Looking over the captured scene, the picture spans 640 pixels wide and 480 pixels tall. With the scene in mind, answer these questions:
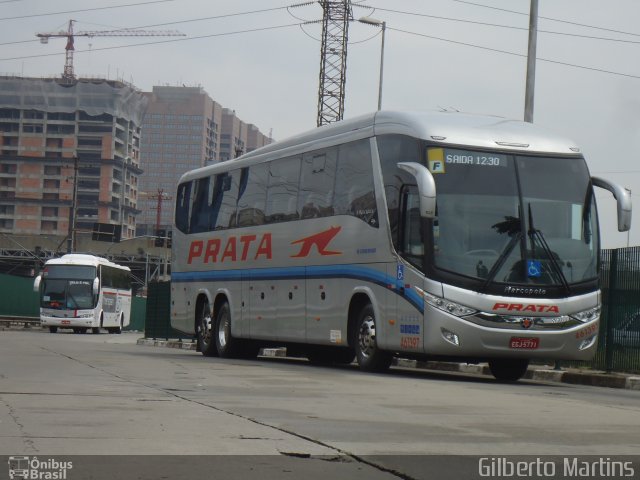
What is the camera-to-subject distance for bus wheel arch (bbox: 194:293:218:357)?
25.3 m

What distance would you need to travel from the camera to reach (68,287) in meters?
57.1

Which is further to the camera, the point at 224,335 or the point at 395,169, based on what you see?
the point at 224,335

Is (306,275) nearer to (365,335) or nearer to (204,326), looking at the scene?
(365,335)

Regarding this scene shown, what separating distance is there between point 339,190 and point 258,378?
180 inches

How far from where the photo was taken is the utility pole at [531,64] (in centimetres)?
2661

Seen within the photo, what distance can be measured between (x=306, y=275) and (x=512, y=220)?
4.85 meters

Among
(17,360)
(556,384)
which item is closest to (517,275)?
(556,384)

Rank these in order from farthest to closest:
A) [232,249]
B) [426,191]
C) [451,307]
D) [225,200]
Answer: [225,200] → [232,249] → [451,307] → [426,191]

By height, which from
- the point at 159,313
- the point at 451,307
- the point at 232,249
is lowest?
the point at 159,313

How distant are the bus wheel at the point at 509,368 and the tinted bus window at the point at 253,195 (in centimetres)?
574

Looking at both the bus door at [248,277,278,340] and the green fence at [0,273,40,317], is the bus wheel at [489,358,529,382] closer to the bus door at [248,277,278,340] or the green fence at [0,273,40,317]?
the bus door at [248,277,278,340]

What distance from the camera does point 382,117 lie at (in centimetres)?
1864

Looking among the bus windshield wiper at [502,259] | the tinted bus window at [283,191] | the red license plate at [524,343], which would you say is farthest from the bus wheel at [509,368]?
the tinted bus window at [283,191]

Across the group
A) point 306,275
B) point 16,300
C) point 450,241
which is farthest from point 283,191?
point 16,300
